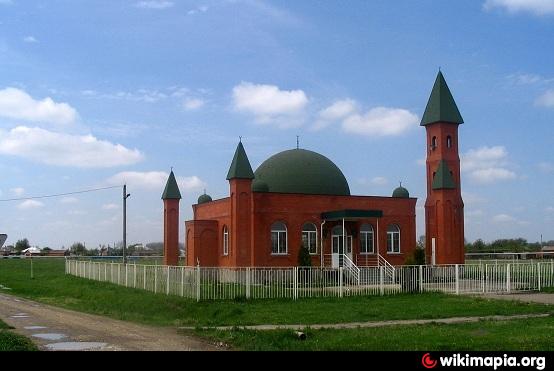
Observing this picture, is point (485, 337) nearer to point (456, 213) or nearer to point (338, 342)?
point (338, 342)

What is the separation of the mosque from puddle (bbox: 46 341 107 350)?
66.9ft

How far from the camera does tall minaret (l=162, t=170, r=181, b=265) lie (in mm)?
42219

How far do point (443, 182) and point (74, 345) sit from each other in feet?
89.2

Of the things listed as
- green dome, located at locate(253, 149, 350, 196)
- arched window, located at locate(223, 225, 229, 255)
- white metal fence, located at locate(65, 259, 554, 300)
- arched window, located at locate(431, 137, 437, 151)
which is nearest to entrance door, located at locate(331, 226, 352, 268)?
green dome, located at locate(253, 149, 350, 196)

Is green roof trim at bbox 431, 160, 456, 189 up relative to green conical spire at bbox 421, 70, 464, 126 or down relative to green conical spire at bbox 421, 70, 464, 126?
down

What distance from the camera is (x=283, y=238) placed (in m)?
35.3

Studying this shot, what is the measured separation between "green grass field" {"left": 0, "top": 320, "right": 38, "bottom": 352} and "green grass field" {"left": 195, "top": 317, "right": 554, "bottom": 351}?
381cm

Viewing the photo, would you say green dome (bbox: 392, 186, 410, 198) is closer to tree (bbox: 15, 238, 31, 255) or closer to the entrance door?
the entrance door

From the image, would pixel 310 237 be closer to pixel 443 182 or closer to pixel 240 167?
pixel 240 167

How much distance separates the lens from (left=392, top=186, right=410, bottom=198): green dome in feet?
128

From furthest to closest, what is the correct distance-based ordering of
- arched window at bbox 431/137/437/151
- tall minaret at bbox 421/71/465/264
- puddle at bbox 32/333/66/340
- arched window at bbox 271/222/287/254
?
arched window at bbox 431/137/437/151
tall minaret at bbox 421/71/465/264
arched window at bbox 271/222/287/254
puddle at bbox 32/333/66/340

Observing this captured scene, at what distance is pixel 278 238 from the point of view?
116ft

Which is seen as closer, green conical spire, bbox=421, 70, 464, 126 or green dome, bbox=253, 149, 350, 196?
green dome, bbox=253, 149, 350, 196

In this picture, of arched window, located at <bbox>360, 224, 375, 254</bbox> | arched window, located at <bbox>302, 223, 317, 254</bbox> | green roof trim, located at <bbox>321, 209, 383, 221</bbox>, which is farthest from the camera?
arched window, located at <bbox>360, 224, 375, 254</bbox>
